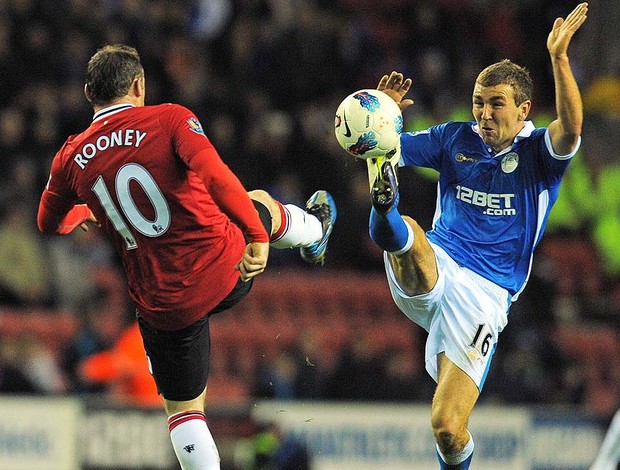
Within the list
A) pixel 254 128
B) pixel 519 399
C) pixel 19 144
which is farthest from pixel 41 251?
pixel 519 399

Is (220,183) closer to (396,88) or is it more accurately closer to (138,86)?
(138,86)

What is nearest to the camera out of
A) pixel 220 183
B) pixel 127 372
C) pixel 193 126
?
pixel 220 183

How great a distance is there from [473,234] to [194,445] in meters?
1.75

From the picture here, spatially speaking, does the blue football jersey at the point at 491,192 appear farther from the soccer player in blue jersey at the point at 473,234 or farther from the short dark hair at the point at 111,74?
the short dark hair at the point at 111,74

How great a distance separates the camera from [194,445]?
5789 millimetres

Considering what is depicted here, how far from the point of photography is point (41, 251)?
1162 cm

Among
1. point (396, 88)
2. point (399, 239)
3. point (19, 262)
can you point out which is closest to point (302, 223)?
point (399, 239)

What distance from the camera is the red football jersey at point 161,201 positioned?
5.35 meters

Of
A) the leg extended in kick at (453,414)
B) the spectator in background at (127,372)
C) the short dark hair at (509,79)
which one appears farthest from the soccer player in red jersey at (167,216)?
the spectator in background at (127,372)

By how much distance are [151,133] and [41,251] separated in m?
6.41

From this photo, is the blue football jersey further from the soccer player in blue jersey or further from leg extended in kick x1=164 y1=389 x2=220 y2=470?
leg extended in kick x1=164 y1=389 x2=220 y2=470

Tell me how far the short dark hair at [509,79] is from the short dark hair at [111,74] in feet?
5.65

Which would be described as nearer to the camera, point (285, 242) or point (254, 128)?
point (285, 242)

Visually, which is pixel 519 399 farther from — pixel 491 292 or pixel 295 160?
pixel 491 292
